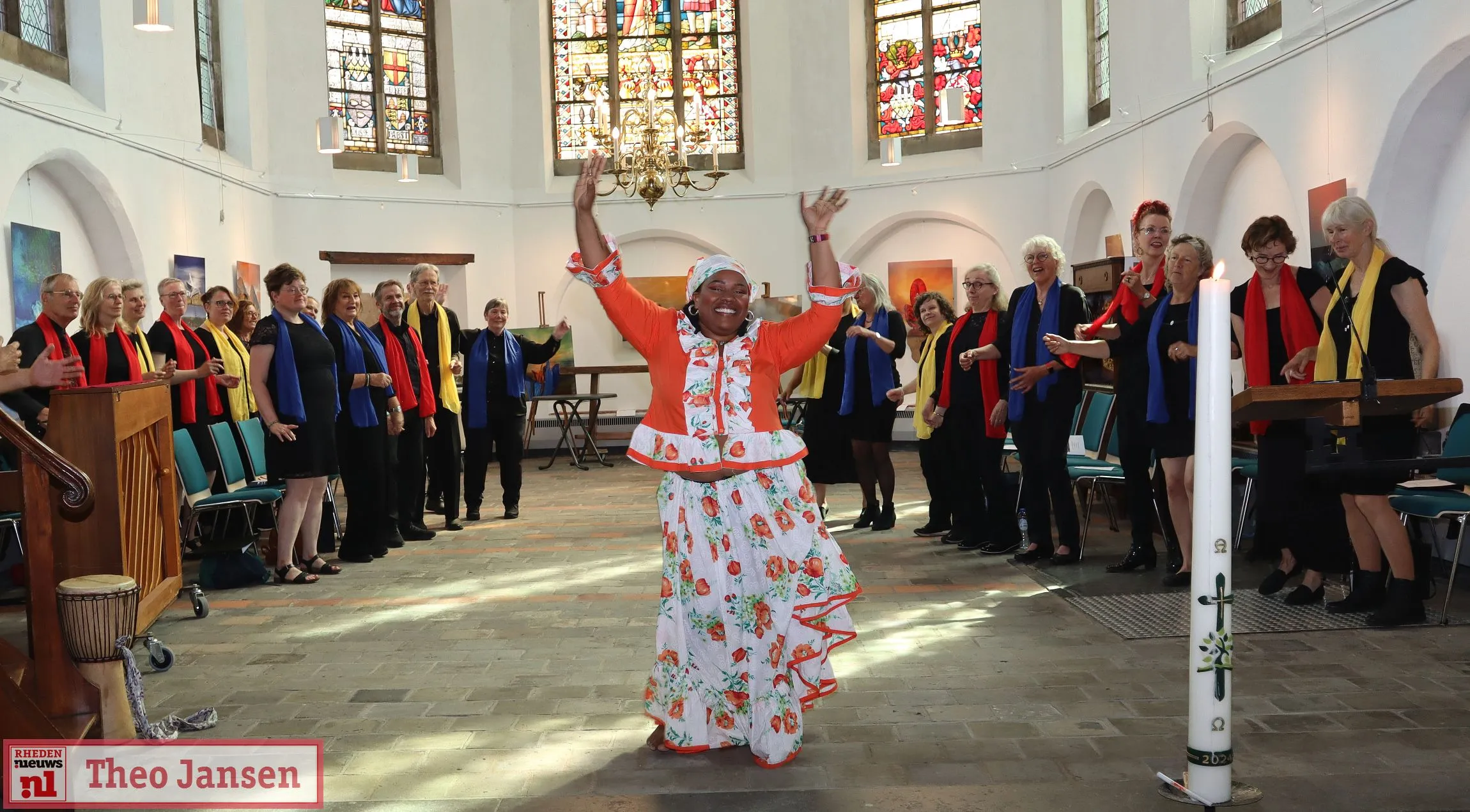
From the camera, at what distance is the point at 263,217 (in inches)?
525

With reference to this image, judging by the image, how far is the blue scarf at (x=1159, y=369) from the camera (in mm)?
5176

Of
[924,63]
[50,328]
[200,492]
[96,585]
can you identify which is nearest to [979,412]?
[200,492]

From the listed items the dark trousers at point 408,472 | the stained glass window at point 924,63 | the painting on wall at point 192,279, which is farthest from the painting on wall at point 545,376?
the dark trousers at point 408,472

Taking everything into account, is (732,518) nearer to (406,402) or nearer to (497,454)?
(406,402)

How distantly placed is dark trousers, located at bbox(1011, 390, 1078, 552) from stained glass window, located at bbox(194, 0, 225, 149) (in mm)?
9600

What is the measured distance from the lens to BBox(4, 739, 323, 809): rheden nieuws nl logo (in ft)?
9.66

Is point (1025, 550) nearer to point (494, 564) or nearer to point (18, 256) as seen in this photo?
point (494, 564)

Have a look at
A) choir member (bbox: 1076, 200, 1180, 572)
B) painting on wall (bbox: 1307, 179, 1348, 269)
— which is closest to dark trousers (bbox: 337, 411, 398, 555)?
choir member (bbox: 1076, 200, 1180, 572)

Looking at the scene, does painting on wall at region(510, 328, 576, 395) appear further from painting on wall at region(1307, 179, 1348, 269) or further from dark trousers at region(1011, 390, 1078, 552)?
painting on wall at region(1307, 179, 1348, 269)

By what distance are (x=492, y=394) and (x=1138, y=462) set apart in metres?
4.47

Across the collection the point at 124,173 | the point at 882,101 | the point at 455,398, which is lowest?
the point at 455,398

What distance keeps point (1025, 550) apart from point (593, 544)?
257 cm

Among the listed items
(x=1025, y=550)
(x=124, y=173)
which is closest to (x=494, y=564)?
(x=1025, y=550)

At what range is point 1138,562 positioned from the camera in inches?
230
